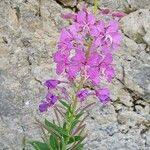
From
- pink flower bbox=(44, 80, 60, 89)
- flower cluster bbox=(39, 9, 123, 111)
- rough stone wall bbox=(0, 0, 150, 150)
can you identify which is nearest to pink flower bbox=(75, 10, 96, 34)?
flower cluster bbox=(39, 9, 123, 111)

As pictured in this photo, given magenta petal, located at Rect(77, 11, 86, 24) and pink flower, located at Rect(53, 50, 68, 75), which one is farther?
pink flower, located at Rect(53, 50, 68, 75)

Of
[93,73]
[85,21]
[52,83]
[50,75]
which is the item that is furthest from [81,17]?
[50,75]

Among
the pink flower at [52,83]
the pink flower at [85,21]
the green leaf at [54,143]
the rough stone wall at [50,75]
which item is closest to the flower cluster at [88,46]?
the pink flower at [85,21]

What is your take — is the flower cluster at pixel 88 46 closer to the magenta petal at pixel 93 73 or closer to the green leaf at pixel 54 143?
the magenta petal at pixel 93 73

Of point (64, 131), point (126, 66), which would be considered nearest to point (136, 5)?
point (126, 66)

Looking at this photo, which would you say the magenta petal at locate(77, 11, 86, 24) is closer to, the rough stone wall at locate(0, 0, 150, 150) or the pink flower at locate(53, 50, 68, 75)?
the pink flower at locate(53, 50, 68, 75)

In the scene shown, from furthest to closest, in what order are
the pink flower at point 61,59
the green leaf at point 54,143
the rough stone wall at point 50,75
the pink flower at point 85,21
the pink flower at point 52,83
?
the rough stone wall at point 50,75 < the green leaf at point 54,143 < the pink flower at point 52,83 < the pink flower at point 61,59 < the pink flower at point 85,21
